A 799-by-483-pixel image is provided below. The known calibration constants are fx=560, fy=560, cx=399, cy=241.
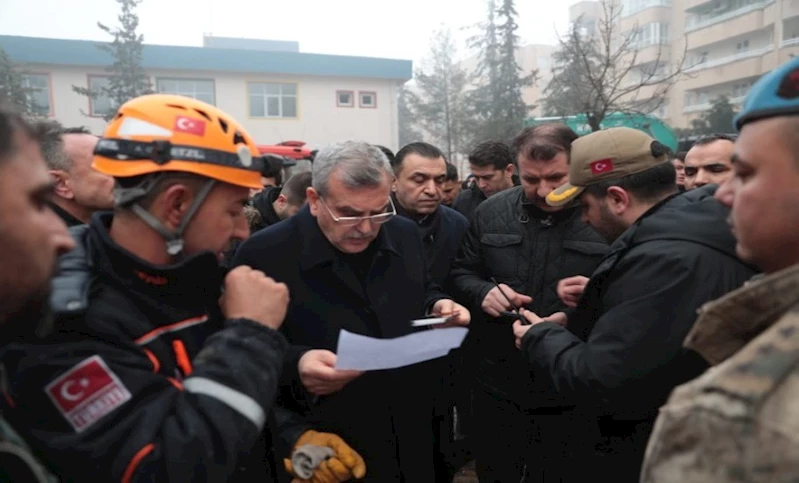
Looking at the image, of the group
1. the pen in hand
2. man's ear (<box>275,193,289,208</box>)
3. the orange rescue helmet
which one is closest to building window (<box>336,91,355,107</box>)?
man's ear (<box>275,193,289,208</box>)

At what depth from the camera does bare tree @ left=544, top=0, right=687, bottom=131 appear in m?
10.3

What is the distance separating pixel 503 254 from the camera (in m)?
3.41

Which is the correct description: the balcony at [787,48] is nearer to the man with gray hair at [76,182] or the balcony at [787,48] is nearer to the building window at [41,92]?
the man with gray hair at [76,182]

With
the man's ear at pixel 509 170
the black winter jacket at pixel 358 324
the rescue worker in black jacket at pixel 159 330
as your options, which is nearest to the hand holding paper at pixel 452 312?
the black winter jacket at pixel 358 324

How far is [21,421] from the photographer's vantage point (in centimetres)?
132

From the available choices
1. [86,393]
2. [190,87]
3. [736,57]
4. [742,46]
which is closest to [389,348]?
[86,393]

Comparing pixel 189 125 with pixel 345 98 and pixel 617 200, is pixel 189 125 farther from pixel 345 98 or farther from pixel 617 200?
pixel 345 98

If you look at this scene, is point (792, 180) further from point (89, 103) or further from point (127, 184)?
point (89, 103)

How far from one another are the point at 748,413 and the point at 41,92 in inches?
1266

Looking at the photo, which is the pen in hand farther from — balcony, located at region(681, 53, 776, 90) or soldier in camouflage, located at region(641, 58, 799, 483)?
balcony, located at region(681, 53, 776, 90)

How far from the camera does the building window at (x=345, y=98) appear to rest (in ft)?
103

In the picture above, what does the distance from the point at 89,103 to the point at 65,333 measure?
30930 mm

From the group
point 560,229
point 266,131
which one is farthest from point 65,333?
point 266,131

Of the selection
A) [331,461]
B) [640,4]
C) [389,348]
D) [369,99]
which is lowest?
[331,461]
